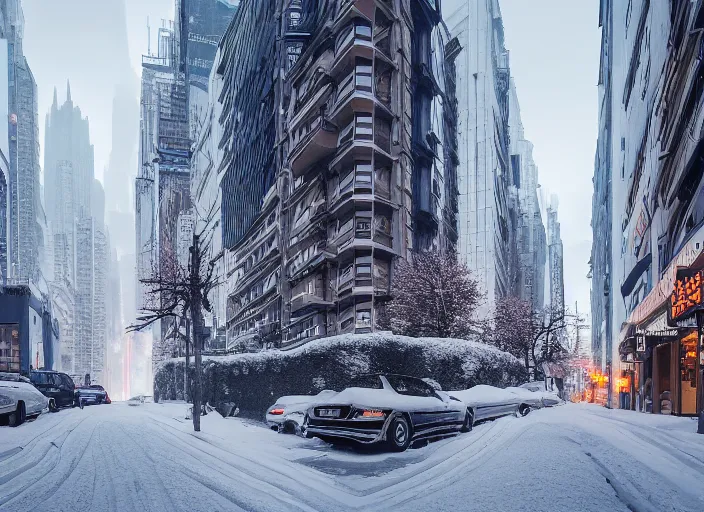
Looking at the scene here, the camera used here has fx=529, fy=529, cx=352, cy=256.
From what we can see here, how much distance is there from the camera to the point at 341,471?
16.9 ft

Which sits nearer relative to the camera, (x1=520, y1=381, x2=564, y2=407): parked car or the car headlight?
the car headlight

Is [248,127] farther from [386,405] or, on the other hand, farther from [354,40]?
[386,405]

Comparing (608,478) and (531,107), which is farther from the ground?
(531,107)

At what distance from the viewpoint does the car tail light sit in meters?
5.62

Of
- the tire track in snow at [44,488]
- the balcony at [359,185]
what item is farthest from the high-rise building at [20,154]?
the balcony at [359,185]

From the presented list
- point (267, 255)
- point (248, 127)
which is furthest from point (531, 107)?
point (248, 127)

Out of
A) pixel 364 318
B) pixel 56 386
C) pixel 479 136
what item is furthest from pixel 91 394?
pixel 479 136

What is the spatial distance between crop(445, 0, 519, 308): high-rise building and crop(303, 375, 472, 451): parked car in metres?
3.62

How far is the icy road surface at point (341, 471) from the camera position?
170 inches

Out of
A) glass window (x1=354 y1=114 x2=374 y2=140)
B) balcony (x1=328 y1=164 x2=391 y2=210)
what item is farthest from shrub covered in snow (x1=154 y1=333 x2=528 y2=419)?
glass window (x1=354 y1=114 x2=374 y2=140)

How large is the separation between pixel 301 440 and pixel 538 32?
5991 millimetres

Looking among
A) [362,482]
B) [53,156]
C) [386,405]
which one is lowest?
[362,482]

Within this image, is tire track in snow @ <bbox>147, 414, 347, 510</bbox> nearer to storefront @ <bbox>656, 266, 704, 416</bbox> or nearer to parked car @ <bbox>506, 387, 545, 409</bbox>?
storefront @ <bbox>656, 266, 704, 416</bbox>

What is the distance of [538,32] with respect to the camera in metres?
7.00
